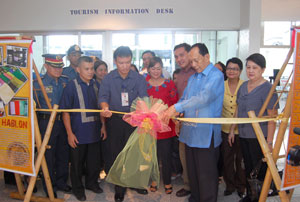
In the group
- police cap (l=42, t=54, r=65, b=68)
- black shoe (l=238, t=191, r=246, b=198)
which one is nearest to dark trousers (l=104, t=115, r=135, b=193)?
police cap (l=42, t=54, r=65, b=68)

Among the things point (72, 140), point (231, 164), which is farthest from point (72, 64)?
point (231, 164)

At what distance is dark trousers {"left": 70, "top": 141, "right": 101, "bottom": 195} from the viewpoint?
2.89 m

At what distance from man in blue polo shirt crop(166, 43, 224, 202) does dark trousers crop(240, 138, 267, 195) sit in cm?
37

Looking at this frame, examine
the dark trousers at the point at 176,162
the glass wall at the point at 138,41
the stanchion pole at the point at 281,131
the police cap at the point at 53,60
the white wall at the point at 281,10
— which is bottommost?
the dark trousers at the point at 176,162

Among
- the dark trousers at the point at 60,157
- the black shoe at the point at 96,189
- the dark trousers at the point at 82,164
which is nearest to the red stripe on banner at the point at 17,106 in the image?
the dark trousers at the point at 60,157

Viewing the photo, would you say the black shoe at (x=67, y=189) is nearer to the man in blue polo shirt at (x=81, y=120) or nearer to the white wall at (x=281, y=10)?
the man in blue polo shirt at (x=81, y=120)

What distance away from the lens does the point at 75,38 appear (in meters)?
6.68

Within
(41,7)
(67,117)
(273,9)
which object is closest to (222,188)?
(67,117)

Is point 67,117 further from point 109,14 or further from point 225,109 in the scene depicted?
point 109,14

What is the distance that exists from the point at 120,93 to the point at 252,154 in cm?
157

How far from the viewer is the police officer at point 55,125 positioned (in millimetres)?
2893

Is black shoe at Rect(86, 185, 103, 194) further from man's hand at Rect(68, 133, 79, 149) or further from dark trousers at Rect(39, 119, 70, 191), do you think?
man's hand at Rect(68, 133, 79, 149)

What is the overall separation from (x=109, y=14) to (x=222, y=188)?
16.1 feet

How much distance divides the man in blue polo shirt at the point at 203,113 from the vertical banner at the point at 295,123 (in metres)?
0.63
